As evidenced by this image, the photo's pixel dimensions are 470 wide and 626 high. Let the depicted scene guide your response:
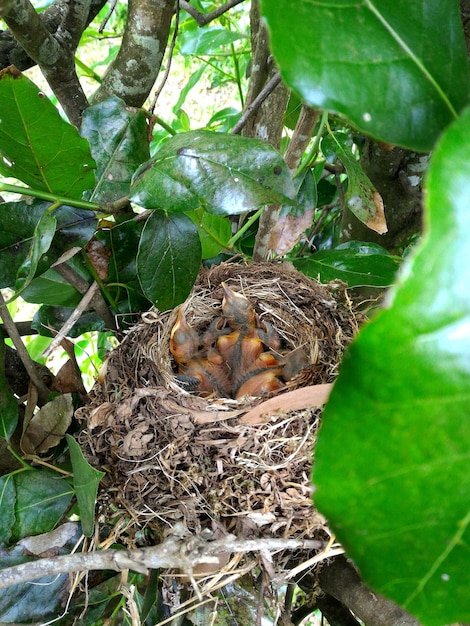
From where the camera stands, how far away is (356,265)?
3.14ft

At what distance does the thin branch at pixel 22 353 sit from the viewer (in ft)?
2.50

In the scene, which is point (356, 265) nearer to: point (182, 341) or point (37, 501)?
point (182, 341)

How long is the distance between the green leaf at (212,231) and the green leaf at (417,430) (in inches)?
28.0

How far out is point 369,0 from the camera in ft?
1.01

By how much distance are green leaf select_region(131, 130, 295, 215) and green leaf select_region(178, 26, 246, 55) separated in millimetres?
665

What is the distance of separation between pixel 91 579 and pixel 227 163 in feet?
2.15

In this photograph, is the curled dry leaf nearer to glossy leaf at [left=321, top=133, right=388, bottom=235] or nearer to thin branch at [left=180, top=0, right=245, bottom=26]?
glossy leaf at [left=321, top=133, right=388, bottom=235]

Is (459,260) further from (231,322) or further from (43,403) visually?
(231,322)

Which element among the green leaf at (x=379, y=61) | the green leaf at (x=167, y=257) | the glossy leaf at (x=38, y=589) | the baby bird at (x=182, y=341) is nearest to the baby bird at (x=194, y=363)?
the baby bird at (x=182, y=341)

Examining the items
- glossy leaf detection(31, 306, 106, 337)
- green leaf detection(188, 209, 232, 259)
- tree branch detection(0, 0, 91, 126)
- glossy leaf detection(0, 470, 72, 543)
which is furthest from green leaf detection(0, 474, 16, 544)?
tree branch detection(0, 0, 91, 126)

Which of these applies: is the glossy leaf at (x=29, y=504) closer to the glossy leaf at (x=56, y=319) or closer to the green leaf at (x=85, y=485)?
the green leaf at (x=85, y=485)

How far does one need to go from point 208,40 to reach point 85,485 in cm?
94

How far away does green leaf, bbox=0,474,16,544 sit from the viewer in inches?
31.0

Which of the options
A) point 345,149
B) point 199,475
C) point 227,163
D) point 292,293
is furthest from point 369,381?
point 292,293
